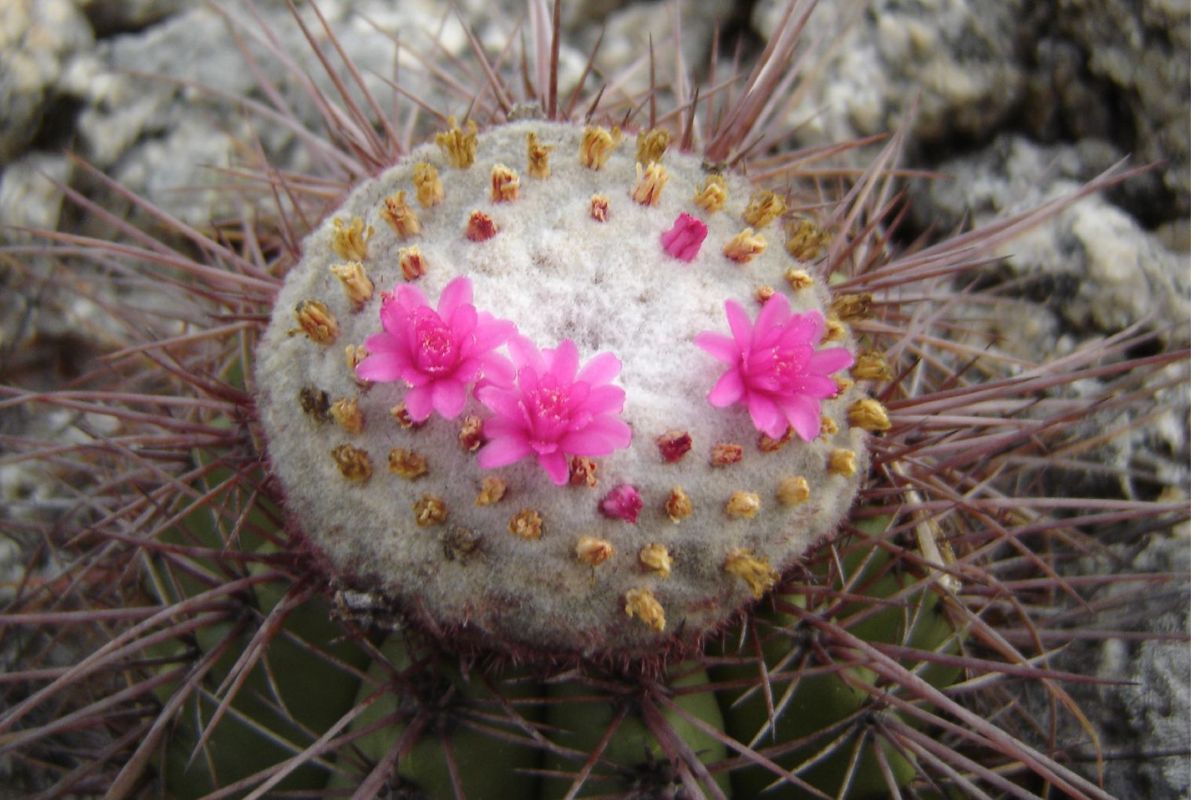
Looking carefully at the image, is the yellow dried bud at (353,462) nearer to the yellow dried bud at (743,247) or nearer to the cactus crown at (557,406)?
the cactus crown at (557,406)

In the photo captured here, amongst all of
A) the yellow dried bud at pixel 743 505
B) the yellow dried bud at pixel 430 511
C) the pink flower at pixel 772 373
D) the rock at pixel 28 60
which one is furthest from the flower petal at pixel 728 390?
the rock at pixel 28 60

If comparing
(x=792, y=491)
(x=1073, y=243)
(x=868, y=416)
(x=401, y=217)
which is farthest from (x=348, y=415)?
(x=1073, y=243)

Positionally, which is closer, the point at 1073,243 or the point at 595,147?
the point at 595,147

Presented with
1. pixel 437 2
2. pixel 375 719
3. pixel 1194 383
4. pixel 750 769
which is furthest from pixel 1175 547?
pixel 437 2

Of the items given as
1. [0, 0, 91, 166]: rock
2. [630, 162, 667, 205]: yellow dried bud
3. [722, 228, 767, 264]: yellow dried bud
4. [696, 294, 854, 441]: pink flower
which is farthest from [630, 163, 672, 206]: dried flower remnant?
[0, 0, 91, 166]: rock

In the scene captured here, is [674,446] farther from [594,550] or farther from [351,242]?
[351,242]

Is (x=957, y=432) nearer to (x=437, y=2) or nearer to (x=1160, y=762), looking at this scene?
(x=1160, y=762)

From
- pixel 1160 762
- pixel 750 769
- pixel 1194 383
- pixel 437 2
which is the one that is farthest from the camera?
pixel 437 2
